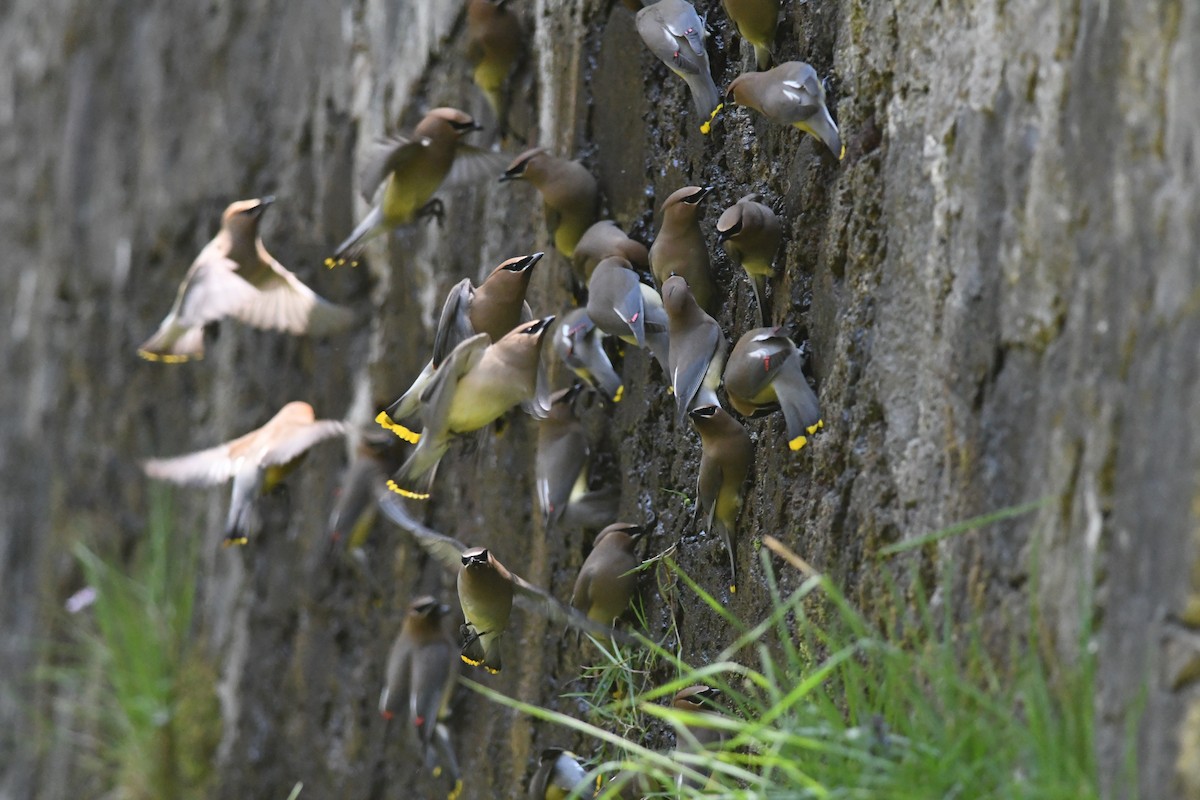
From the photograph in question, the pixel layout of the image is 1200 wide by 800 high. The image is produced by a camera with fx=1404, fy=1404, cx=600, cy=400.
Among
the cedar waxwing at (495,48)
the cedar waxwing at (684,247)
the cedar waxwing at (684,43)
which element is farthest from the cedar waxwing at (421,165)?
the cedar waxwing at (684,247)

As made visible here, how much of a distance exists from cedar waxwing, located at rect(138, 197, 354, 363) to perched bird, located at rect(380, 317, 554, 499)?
121 centimetres

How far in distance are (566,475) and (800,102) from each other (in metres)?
1.17

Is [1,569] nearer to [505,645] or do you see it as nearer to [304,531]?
[304,531]

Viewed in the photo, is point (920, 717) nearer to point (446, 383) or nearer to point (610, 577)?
point (610, 577)

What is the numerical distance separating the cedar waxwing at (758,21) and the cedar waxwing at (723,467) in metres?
0.74

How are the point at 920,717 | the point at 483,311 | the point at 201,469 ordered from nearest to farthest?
the point at 920,717 → the point at 483,311 → the point at 201,469

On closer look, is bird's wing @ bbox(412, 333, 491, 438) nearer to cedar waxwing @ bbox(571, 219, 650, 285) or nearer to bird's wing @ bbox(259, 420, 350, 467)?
cedar waxwing @ bbox(571, 219, 650, 285)

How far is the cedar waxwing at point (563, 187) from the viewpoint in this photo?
349 cm

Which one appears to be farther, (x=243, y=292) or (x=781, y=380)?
(x=243, y=292)

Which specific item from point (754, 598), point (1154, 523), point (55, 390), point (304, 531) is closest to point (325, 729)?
point (304, 531)

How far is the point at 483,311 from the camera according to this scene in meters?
3.25

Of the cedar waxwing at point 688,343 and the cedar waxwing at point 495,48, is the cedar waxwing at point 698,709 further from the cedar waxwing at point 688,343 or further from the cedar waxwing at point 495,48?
the cedar waxwing at point 495,48

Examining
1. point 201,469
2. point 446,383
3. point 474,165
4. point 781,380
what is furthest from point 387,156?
point 781,380

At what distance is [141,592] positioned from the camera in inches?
230
